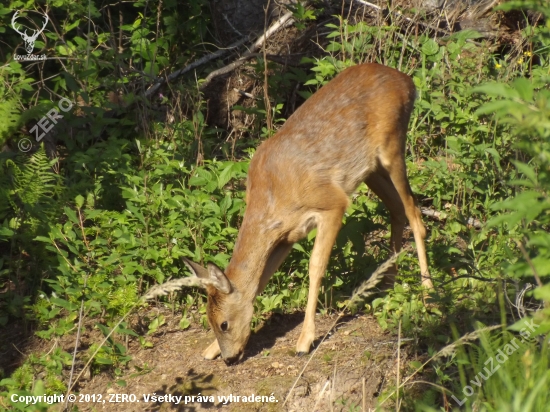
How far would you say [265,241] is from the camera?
21.6ft

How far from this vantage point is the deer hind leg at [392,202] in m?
7.51

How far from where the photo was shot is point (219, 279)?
6.28m

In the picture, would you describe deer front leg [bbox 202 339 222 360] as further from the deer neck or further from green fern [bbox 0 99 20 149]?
green fern [bbox 0 99 20 149]

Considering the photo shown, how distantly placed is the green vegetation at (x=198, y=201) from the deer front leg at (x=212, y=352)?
0.41m

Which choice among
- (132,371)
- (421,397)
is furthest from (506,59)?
(132,371)

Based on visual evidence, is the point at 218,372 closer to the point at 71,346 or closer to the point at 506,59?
the point at 71,346

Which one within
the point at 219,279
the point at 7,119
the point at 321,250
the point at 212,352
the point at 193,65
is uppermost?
the point at 7,119

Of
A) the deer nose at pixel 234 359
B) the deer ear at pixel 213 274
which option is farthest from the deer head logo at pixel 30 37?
the deer nose at pixel 234 359

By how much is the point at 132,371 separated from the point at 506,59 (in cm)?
526

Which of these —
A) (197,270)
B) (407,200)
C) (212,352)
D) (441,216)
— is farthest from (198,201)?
(441,216)

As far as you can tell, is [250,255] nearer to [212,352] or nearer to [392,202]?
[212,352]

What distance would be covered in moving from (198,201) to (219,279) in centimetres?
127

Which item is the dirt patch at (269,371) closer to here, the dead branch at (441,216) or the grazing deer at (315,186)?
the grazing deer at (315,186)

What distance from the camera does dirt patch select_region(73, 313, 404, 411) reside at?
236 inches
